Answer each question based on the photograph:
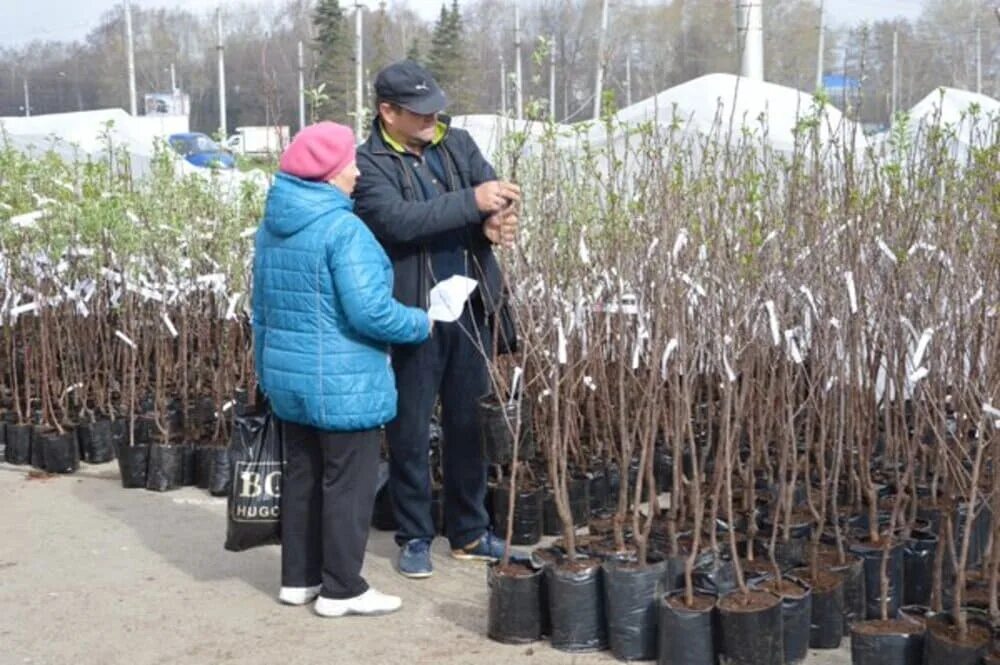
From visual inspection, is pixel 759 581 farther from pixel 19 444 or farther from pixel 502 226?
pixel 19 444

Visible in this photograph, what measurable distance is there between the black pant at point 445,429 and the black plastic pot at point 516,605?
710 mm

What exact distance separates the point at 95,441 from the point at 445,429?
8.56ft

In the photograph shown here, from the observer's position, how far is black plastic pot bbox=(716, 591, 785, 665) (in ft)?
11.4

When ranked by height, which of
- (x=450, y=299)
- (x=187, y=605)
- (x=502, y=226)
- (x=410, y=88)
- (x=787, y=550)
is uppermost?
(x=410, y=88)

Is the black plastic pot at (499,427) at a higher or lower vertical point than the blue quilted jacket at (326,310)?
lower

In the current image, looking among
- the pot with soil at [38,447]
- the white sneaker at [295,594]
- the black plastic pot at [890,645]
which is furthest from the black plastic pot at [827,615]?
the pot with soil at [38,447]

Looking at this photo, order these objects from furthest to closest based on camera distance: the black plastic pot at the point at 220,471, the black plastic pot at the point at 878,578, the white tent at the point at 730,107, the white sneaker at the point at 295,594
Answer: the white tent at the point at 730,107 < the black plastic pot at the point at 220,471 < the white sneaker at the point at 295,594 < the black plastic pot at the point at 878,578

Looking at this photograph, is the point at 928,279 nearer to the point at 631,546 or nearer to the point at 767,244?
the point at 767,244

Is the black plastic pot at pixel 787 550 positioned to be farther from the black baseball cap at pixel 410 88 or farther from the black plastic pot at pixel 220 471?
the black plastic pot at pixel 220 471

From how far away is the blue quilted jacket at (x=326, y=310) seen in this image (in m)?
3.89

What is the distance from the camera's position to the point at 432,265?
4418 mm

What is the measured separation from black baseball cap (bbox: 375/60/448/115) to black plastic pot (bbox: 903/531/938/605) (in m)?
2.04

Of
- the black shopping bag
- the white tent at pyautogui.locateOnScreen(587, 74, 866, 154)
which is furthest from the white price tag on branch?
the white tent at pyautogui.locateOnScreen(587, 74, 866, 154)

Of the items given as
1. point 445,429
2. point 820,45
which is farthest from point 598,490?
point 820,45
